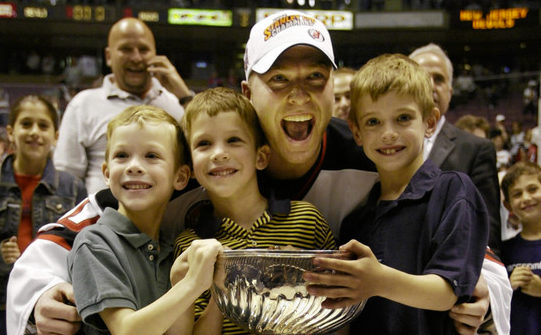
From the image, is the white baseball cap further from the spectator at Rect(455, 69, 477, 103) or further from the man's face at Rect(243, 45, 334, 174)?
the spectator at Rect(455, 69, 477, 103)

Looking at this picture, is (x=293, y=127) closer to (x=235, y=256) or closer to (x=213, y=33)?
(x=235, y=256)

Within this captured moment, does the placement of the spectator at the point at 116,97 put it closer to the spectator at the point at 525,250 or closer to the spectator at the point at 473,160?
the spectator at the point at 473,160

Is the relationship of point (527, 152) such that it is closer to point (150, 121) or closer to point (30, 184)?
point (30, 184)

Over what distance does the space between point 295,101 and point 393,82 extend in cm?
25

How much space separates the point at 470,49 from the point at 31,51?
1130 cm

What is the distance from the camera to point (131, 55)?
381 centimetres

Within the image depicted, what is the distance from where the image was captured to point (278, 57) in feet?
5.52

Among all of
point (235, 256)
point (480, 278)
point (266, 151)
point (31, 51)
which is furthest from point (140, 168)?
point (31, 51)

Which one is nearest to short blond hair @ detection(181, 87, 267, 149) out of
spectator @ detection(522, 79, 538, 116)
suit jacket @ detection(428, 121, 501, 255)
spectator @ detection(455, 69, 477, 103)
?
suit jacket @ detection(428, 121, 501, 255)

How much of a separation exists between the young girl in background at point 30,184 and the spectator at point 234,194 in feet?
6.09

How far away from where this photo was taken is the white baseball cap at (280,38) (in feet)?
5.51

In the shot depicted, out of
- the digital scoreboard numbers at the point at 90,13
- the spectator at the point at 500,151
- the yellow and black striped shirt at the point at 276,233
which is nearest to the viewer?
the yellow and black striped shirt at the point at 276,233

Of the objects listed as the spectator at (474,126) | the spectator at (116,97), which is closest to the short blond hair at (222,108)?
the spectator at (116,97)

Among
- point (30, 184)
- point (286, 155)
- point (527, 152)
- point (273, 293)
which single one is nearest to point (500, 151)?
point (527, 152)
